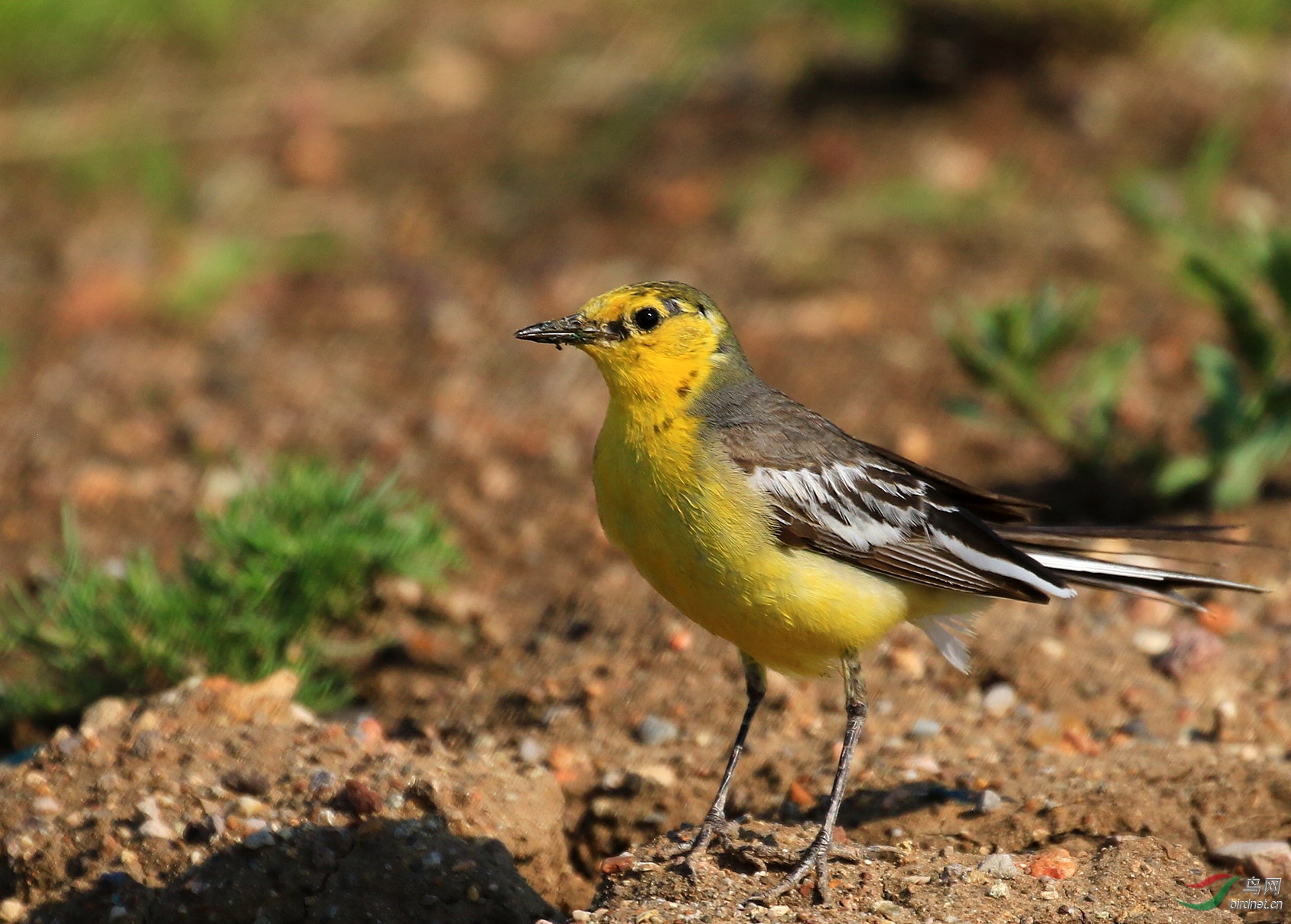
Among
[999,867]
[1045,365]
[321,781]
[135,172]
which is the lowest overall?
[321,781]

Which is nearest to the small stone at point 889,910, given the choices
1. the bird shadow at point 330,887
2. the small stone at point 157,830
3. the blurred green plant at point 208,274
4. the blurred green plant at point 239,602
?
the bird shadow at point 330,887

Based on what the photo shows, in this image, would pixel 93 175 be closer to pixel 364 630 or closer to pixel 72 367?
pixel 72 367

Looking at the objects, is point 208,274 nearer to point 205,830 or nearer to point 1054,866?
point 205,830

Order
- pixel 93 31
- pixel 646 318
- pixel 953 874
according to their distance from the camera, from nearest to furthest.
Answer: pixel 953 874 < pixel 646 318 < pixel 93 31

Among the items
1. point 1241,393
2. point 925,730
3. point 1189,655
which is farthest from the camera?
point 1241,393

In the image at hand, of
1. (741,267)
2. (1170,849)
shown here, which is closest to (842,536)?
(1170,849)

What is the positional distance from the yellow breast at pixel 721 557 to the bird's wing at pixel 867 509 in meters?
0.07

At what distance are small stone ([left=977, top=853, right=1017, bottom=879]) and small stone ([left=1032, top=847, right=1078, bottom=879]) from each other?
70 millimetres

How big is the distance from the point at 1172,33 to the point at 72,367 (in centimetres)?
739

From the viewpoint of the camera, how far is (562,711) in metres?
5.92

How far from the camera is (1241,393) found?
6.70 m

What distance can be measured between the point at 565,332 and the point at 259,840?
75.8 inches

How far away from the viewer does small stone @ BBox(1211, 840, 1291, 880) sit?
4680mm

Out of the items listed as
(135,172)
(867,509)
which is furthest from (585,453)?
(135,172)
